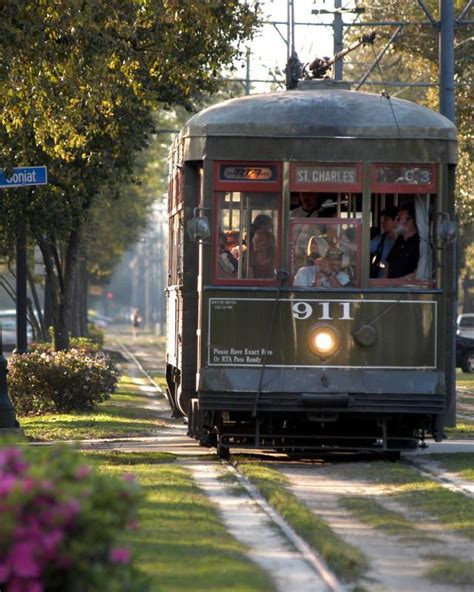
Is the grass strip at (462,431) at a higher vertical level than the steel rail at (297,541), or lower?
lower

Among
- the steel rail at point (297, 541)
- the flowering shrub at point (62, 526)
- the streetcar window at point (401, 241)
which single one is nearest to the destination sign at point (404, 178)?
the streetcar window at point (401, 241)

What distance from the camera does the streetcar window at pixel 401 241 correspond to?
647 inches

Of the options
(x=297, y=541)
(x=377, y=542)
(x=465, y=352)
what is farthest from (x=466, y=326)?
(x=297, y=541)

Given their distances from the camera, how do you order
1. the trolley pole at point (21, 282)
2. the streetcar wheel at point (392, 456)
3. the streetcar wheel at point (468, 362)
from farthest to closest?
1. the streetcar wheel at point (468, 362)
2. the trolley pole at point (21, 282)
3. the streetcar wheel at point (392, 456)

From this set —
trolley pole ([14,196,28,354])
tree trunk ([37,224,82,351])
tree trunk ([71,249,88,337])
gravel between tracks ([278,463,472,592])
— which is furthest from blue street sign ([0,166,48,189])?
tree trunk ([71,249,88,337])

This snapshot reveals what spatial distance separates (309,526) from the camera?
11656 millimetres

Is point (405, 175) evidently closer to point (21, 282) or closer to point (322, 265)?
point (322, 265)

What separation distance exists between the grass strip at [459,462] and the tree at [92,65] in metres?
5.48

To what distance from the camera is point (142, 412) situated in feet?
94.0

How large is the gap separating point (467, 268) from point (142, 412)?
124ft

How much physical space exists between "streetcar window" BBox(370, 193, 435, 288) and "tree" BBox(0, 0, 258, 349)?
337cm

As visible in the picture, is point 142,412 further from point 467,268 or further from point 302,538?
point 467,268

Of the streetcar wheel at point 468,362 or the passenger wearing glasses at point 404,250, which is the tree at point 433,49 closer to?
the streetcar wheel at point 468,362

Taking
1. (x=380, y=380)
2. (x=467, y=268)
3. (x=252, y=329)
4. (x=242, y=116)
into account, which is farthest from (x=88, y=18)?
(x=467, y=268)
